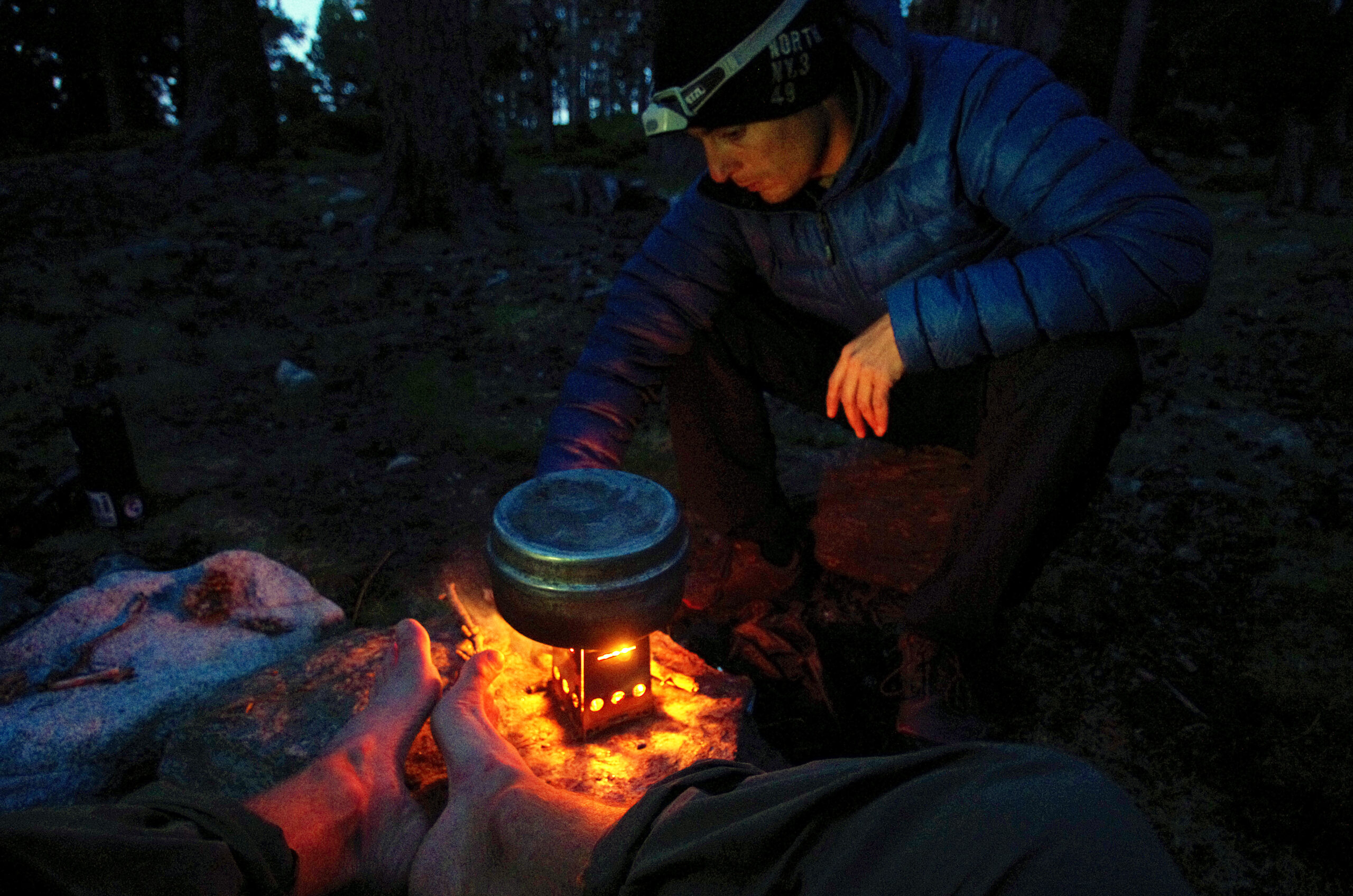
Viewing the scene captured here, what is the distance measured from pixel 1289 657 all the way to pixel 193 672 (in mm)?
3853

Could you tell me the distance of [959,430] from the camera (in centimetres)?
310

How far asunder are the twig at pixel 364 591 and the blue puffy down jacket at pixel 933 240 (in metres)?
1.17

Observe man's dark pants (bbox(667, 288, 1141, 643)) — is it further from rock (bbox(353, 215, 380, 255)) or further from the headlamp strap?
rock (bbox(353, 215, 380, 255))

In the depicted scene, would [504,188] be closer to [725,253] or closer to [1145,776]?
[725,253]

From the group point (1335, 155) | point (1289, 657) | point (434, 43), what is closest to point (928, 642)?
point (1289, 657)

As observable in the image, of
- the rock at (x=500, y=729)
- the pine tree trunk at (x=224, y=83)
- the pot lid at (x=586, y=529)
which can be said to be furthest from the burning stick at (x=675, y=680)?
the pine tree trunk at (x=224, y=83)

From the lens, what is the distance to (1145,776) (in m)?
2.53

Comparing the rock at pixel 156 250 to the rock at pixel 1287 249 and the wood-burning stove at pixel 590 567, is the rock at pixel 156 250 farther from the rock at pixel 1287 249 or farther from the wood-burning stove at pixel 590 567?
the rock at pixel 1287 249

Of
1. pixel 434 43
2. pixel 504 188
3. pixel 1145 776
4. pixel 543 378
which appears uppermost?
pixel 434 43

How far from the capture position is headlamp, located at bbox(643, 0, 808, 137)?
2.22 metres

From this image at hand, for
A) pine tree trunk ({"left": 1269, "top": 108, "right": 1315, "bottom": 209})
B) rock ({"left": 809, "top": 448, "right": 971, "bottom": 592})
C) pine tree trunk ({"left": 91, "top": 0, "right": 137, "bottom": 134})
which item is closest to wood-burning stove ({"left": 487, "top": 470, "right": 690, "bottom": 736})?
rock ({"left": 809, "top": 448, "right": 971, "bottom": 592})

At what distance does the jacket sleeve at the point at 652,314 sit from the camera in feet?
9.59

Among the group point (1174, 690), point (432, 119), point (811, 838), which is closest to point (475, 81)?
point (432, 119)

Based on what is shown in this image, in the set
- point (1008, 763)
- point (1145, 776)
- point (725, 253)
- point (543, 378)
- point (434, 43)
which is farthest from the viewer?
point (434, 43)
